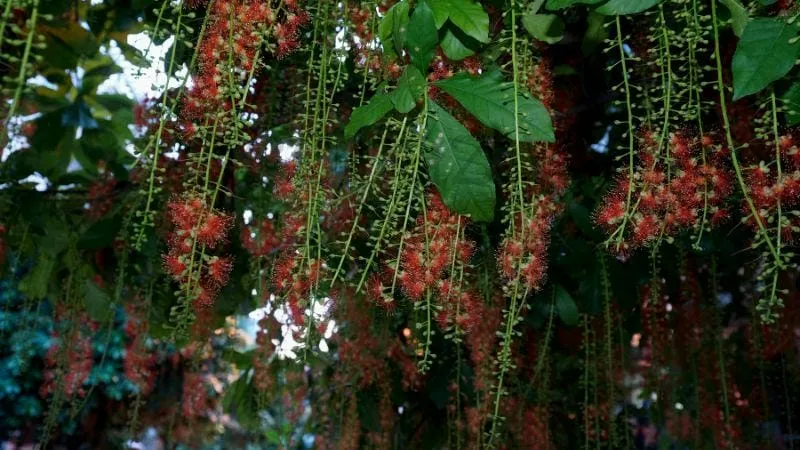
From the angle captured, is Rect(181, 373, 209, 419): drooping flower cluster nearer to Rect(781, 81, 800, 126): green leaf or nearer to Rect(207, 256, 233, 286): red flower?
Rect(207, 256, 233, 286): red flower

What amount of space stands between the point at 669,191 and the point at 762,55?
18 cm

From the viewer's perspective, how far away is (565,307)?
4.86 feet

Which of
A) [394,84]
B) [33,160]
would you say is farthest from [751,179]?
[33,160]

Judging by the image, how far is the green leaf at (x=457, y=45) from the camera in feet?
3.06

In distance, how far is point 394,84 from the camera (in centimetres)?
101

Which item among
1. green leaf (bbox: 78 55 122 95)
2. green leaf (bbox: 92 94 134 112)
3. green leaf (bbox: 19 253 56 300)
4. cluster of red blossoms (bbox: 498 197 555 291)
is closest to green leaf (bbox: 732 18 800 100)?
cluster of red blossoms (bbox: 498 197 555 291)

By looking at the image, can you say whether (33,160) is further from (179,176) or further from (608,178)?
(608,178)

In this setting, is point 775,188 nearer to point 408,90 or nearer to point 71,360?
point 408,90

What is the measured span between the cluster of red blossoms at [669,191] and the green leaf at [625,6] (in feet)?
0.49

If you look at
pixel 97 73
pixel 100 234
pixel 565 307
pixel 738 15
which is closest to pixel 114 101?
pixel 97 73

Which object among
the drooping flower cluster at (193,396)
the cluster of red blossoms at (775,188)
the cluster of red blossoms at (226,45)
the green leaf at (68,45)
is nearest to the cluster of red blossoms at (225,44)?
the cluster of red blossoms at (226,45)

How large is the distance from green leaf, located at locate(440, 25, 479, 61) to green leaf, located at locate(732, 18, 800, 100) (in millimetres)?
293

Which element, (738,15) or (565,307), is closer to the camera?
(738,15)

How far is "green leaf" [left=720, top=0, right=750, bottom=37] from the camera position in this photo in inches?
35.9
